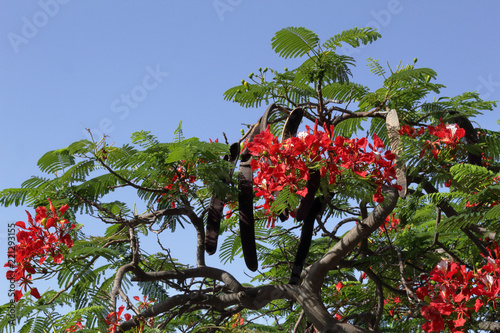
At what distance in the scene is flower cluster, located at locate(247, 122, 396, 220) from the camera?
9.83 ft

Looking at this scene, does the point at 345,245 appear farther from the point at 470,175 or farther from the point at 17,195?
the point at 17,195

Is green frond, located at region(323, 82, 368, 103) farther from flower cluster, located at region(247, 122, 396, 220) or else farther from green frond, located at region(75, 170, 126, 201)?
green frond, located at region(75, 170, 126, 201)

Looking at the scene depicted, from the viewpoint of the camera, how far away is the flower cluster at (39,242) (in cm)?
370

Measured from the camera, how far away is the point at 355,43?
12.8 ft

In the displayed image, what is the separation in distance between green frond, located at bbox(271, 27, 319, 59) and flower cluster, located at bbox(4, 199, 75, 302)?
200 centimetres

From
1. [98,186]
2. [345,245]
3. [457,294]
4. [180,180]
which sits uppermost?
[98,186]

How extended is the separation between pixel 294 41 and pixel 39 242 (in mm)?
2388

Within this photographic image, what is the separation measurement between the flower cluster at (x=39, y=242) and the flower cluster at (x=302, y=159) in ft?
5.17

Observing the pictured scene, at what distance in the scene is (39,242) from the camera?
3.72 m

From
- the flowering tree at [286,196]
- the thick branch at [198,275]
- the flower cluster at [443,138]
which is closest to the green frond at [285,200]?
the flowering tree at [286,196]

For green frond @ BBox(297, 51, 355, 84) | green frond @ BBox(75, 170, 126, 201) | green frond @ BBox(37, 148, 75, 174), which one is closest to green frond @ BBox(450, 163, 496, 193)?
green frond @ BBox(297, 51, 355, 84)

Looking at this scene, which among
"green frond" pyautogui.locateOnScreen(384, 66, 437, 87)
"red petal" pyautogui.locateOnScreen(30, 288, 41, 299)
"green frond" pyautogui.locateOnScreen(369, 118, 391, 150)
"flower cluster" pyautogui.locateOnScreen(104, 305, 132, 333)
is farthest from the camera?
"green frond" pyautogui.locateOnScreen(369, 118, 391, 150)

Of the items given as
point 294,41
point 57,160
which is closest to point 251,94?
point 294,41

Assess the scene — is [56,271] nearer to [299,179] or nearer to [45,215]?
[45,215]
